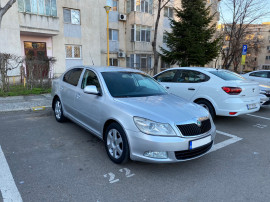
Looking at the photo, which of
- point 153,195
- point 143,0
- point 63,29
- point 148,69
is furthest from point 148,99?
point 143,0

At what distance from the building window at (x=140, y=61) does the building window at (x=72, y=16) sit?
6.39m

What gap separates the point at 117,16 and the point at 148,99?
18630 mm

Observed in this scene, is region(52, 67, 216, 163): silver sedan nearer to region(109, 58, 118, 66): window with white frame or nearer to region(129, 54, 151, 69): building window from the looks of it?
region(109, 58, 118, 66): window with white frame

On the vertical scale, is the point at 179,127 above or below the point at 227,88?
below

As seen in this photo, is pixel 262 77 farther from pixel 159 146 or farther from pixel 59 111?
pixel 59 111

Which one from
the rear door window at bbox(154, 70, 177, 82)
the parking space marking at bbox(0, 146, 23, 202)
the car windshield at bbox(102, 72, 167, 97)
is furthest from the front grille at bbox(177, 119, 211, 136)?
the rear door window at bbox(154, 70, 177, 82)

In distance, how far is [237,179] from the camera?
9.57 feet

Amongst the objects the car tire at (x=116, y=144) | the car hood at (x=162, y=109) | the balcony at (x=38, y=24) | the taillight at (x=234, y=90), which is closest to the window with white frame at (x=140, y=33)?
the balcony at (x=38, y=24)

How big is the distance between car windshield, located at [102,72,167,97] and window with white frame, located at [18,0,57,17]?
46.1ft

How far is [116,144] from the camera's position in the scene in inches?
128

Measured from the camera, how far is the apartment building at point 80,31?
1412 cm

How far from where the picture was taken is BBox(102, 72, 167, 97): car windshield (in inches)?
147

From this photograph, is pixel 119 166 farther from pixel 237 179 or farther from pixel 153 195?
pixel 237 179

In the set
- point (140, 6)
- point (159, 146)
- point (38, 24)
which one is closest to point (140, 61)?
point (140, 6)
